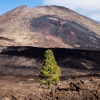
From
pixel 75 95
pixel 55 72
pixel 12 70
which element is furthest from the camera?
pixel 12 70

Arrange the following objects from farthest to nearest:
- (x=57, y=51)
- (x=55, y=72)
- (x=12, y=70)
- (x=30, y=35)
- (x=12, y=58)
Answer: (x=30, y=35), (x=57, y=51), (x=12, y=58), (x=12, y=70), (x=55, y=72)

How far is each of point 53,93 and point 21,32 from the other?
176 meters

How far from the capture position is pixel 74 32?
642 ft

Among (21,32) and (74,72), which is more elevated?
(21,32)

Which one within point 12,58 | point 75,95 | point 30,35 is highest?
point 30,35

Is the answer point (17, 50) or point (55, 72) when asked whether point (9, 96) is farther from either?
point (17, 50)

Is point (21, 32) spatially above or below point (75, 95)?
above

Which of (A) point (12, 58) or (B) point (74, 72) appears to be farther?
(A) point (12, 58)

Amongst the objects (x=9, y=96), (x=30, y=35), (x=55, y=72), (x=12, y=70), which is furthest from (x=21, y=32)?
(x=9, y=96)

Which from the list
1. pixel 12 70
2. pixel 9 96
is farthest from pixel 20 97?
pixel 12 70

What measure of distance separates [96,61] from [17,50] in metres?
26.7

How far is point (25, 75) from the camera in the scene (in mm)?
71500

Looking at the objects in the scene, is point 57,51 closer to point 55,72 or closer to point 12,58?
point 12,58

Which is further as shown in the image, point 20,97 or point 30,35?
point 30,35
